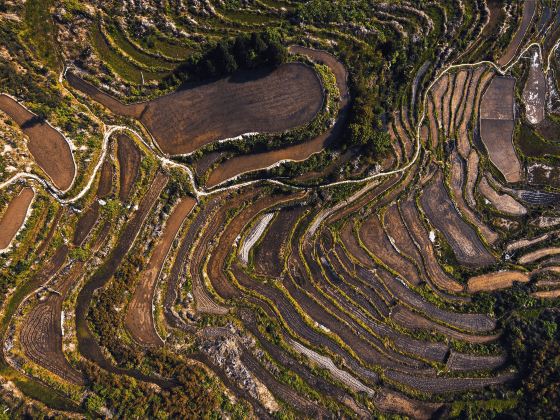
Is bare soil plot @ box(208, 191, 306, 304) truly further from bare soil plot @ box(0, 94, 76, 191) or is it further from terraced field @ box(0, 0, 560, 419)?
bare soil plot @ box(0, 94, 76, 191)

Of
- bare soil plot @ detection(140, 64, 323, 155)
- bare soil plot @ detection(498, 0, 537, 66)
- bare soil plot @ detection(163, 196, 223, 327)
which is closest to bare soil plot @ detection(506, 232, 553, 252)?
bare soil plot @ detection(498, 0, 537, 66)

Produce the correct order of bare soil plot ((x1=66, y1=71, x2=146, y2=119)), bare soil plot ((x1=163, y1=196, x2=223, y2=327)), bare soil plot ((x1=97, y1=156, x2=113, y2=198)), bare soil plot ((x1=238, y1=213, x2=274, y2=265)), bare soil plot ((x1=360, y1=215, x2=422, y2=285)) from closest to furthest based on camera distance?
bare soil plot ((x1=97, y1=156, x2=113, y2=198)), bare soil plot ((x1=66, y1=71, x2=146, y2=119)), bare soil plot ((x1=163, y1=196, x2=223, y2=327)), bare soil plot ((x1=238, y1=213, x2=274, y2=265)), bare soil plot ((x1=360, y1=215, x2=422, y2=285))

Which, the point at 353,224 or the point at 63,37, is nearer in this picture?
the point at 63,37

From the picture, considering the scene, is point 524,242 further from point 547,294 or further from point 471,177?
point 471,177

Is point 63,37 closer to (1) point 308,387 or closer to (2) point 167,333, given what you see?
(2) point 167,333

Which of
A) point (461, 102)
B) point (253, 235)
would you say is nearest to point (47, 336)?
point (253, 235)

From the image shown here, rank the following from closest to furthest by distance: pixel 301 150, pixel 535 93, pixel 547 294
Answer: pixel 301 150, pixel 547 294, pixel 535 93

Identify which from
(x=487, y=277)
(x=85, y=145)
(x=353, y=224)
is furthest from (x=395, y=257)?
(x=85, y=145)
